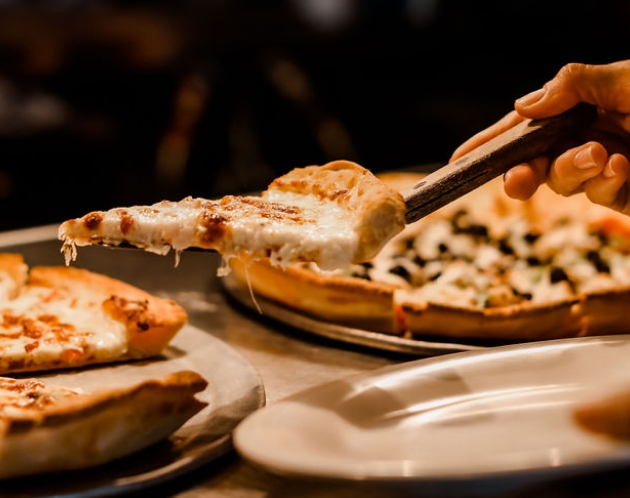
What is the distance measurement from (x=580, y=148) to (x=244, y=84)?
16.8 feet

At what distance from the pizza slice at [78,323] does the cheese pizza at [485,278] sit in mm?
312

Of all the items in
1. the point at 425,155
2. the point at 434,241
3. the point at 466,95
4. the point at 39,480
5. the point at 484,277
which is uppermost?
the point at 466,95

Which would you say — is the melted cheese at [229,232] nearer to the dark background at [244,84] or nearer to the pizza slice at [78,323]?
the pizza slice at [78,323]

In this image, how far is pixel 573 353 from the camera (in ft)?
5.60

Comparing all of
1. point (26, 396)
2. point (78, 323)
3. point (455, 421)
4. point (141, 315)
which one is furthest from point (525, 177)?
point (26, 396)

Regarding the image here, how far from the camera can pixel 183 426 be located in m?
1.60

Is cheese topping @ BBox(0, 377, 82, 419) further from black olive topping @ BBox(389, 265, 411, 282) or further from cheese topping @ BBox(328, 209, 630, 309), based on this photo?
black olive topping @ BBox(389, 265, 411, 282)

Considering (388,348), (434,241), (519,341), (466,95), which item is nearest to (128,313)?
(388,348)

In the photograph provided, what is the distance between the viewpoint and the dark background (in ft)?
20.8

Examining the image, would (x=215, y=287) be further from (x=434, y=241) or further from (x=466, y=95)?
(x=466, y=95)

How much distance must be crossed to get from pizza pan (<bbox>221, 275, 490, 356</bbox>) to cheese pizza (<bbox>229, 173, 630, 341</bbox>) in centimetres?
3

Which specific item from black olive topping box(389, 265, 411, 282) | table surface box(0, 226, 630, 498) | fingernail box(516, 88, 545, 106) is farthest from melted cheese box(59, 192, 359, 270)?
black olive topping box(389, 265, 411, 282)

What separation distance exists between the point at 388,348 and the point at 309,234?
0.64 metres

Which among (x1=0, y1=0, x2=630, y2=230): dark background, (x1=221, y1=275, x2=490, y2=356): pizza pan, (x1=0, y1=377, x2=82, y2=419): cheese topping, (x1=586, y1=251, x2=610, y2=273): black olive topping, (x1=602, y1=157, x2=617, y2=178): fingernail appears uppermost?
(x1=0, y1=0, x2=630, y2=230): dark background
